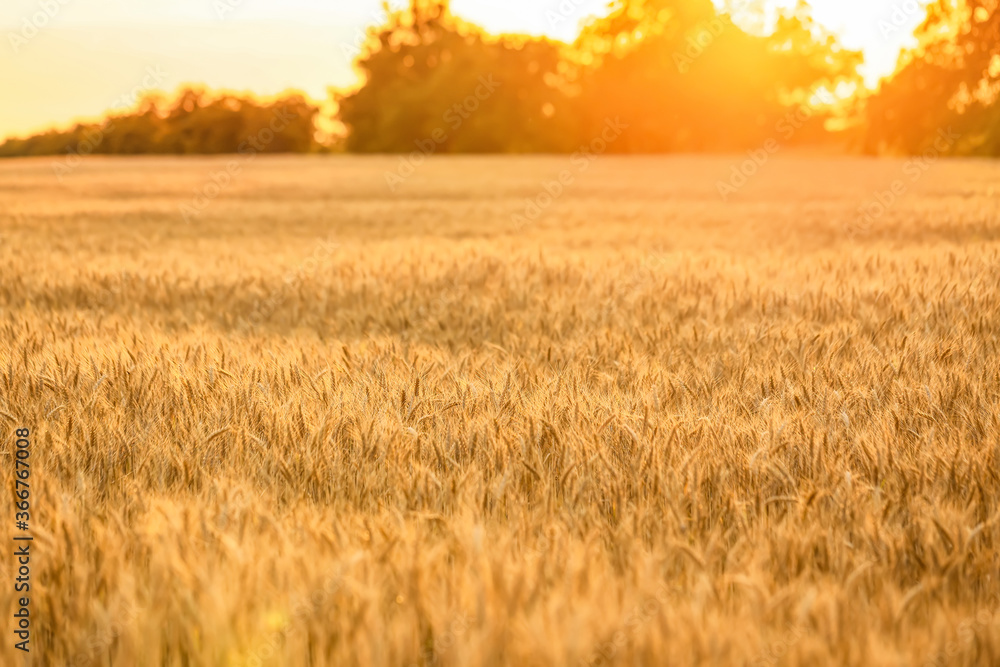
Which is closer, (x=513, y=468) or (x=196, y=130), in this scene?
(x=513, y=468)

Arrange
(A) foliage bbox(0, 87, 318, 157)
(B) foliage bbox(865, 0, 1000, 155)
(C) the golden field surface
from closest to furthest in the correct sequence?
(C) the golden field surface < (B) foliage bbox(865, 0, 1000, 155) < (A) foliage bbox(0, 87, 318, 157)

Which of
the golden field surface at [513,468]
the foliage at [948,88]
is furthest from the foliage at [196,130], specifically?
the golden field surface at [513,468]

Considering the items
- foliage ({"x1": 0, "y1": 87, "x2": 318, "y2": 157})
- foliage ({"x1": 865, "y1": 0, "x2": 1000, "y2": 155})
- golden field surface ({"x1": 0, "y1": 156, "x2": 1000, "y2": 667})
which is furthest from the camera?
foliage ({"x1": 0, "y1": 87, "x2": 318, "y2": 157})

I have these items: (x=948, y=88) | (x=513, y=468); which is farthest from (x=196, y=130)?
(x=513, y=468)

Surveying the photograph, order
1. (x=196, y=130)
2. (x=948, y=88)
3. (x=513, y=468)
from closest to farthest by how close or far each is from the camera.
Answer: (x=513, y=468), (x=948, y=88), (x=196, y=130)

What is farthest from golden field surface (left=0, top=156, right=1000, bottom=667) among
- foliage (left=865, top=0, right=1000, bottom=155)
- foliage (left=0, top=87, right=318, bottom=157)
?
foliage (left=0, top=87, right=318, bottom=157)

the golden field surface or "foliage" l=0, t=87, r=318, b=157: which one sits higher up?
"foliage" l=0, t=87, r=318, b=157

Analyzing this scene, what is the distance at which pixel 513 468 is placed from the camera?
1.97m

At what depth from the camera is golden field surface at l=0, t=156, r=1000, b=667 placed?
4.03ft

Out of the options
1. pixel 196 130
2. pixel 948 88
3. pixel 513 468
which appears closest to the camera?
pixel 513 468

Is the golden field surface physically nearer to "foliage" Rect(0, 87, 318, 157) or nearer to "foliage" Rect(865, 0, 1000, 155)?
"foliage" Rect(865, 0, 1000, 155)

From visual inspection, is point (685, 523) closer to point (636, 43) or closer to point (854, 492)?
point (854, 492)

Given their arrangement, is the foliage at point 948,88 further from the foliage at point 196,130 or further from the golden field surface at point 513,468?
the foliage at point 196,130

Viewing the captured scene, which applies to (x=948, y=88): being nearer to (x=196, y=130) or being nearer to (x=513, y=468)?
(x=513, y=468)
